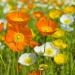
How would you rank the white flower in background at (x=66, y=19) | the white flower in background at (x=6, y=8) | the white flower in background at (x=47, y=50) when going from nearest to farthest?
the white flower in background at (x=47, y=50) < the white flower in background at (x=66, y=19) < the white flower in background at (x=6, y=8)

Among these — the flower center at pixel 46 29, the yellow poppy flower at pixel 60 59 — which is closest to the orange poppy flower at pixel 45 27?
the flower center at pixel 46 29

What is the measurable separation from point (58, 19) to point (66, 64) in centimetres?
40

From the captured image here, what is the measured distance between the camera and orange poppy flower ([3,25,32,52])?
118 centimetres

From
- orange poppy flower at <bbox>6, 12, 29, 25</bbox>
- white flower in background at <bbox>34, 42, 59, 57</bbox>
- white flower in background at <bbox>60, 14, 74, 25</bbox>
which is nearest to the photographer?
orange poppy flower at <bbox>6, 12, 29, 25</bbox>

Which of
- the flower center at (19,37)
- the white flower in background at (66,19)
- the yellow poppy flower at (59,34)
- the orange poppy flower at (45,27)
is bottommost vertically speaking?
the yellow poppy flower at (59,34)

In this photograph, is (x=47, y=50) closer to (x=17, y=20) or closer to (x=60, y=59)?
(x=60, y=59)

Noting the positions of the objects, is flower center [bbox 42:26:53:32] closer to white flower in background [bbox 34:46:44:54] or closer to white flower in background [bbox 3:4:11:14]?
Answer: white flower in background [bbox 34:46:44:54]

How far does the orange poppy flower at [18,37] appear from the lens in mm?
1179

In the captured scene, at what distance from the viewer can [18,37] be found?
4.00 ft

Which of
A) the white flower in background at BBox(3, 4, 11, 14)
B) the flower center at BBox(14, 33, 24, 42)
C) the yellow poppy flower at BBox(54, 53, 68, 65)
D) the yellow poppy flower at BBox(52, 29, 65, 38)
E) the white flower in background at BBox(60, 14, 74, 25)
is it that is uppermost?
the flower center at BBox(14, 33, 24, 42)

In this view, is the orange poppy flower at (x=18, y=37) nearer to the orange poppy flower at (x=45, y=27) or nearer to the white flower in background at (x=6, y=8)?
the orange poppy flower at (x=45, y=27)

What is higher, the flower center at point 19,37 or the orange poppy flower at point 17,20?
the orange poppy flower at point 17,20

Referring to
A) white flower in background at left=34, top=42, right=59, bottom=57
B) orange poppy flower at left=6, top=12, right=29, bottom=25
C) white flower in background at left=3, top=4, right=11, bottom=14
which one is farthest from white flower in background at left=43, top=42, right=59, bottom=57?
white flower in background at left=3, top=4, right=11, bottom=14

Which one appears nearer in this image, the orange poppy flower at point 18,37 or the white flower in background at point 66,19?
the orange poppy flower at point 18,37
